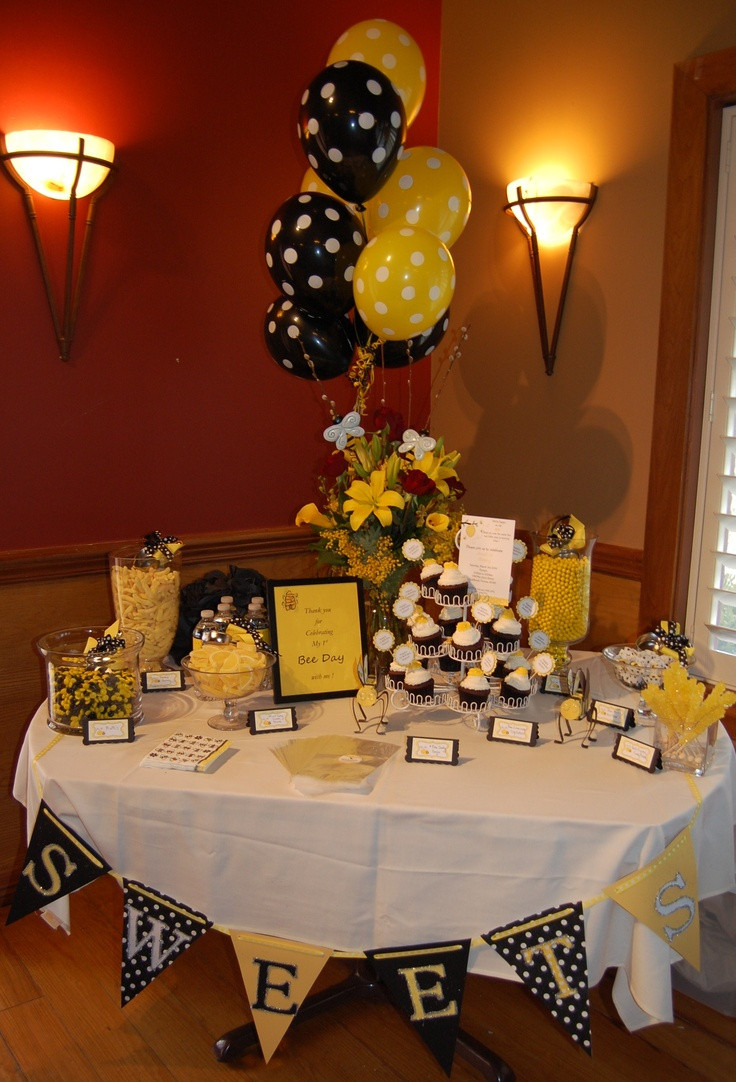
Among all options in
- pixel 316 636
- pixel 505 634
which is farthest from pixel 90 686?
pixel 505 634

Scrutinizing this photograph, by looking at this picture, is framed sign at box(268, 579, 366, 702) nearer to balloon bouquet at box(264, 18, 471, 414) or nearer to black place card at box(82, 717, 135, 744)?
black place card at box(82, 717, 135, 744)

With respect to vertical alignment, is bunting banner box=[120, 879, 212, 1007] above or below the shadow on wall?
below

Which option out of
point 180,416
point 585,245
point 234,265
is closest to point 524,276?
point 585,245

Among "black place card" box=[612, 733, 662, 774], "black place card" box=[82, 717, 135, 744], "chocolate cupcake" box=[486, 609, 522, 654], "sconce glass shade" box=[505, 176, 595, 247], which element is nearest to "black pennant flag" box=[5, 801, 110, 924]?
"black place card" box=[82, 717, 135, 744]

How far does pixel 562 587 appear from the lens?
175 cm

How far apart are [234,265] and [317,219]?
0.74 meters

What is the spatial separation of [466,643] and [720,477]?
3.11ft

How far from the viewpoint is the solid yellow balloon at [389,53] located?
1.85 meters

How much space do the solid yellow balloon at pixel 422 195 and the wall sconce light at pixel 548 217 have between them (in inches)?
18.6

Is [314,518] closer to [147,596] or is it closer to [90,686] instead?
[147,596]

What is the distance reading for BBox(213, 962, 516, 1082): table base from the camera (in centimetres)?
163

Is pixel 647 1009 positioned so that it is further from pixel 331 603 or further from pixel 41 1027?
pixel 41 1027

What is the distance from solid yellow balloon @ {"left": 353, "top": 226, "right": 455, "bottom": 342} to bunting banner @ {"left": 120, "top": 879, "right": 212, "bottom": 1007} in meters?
1.22

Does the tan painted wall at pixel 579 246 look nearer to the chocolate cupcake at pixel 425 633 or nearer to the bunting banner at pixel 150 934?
the chocolate cupcake at pixel 425 633
